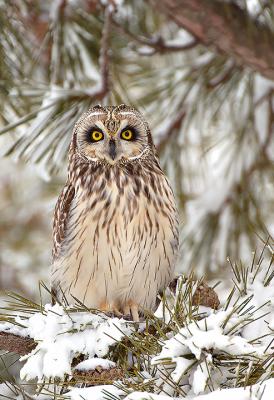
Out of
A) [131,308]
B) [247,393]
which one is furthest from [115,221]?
[247,393]

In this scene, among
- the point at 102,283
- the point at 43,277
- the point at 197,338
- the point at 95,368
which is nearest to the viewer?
the point at 197,338

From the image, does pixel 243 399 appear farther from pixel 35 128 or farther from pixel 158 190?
pixel 35 128

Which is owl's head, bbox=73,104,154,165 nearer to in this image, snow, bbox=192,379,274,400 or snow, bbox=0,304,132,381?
snow, bbox=0,304,132,381

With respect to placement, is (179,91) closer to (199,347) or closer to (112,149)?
(112,149)

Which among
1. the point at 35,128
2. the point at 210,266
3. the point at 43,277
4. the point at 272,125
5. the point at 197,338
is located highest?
the point at 272,125

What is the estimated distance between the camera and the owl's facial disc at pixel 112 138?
2.77m

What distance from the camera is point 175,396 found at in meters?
1.59

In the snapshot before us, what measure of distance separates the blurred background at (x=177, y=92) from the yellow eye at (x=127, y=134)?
342 millimetres

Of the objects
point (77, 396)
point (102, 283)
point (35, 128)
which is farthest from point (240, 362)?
point (35, 128)

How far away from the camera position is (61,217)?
9.43 feet

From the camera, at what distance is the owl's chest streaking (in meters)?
2.73

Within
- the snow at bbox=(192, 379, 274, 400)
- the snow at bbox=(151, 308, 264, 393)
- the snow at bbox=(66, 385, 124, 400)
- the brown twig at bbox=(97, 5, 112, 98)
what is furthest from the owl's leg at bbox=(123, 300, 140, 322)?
the snow at bbox=(192, 379, 274, 400)

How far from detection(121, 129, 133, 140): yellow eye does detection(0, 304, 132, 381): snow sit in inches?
39.4

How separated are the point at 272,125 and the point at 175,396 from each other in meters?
2.21
